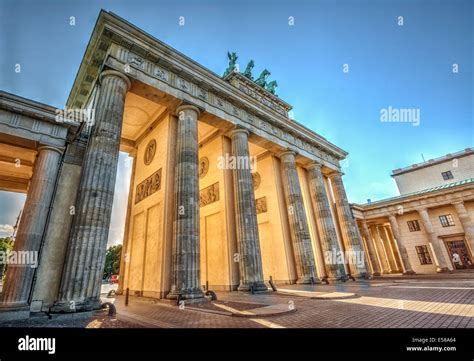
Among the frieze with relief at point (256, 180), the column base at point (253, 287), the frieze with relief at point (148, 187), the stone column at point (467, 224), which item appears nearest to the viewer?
the column base at point (253, 287)

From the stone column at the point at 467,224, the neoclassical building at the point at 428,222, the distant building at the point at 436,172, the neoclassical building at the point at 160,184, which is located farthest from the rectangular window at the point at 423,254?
the neoclassical building at the point at 160,184

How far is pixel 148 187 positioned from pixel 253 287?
886 centimetres

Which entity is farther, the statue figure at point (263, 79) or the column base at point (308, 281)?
the statue figure at point (263, 79)

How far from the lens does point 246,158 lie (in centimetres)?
1544

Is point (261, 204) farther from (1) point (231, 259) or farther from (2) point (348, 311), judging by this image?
(2) point (348, 311)

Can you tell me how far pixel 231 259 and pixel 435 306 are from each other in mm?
9726

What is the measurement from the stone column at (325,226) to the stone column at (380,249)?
1910 centimetres

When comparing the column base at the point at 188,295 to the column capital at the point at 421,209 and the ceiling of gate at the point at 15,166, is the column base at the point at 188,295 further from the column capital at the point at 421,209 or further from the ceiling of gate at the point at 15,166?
the column capital at the point at 421,209

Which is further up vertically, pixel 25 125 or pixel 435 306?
pixel 25 125

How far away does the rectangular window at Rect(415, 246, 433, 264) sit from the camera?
1143 inches

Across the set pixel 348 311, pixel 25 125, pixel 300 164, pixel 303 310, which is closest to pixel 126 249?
pixel 25 125

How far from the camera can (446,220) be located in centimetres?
2809

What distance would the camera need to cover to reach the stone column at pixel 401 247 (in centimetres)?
2773

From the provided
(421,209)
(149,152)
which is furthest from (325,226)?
(421,209)
